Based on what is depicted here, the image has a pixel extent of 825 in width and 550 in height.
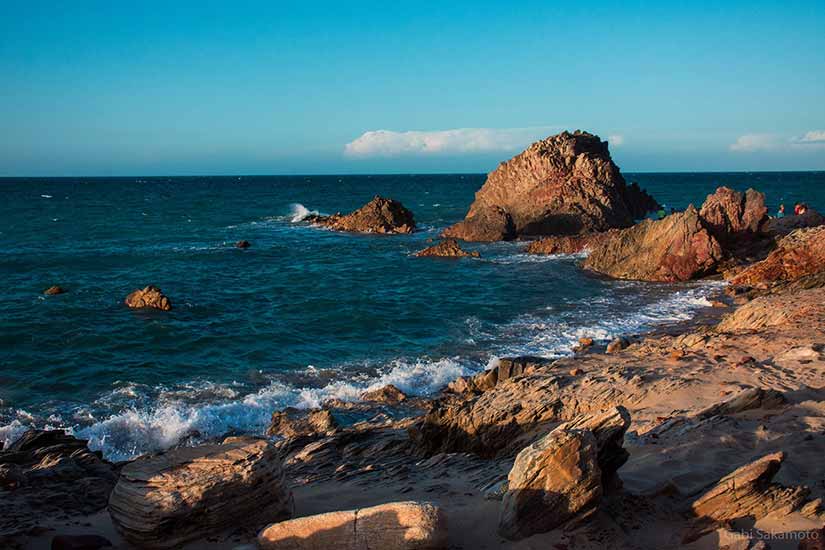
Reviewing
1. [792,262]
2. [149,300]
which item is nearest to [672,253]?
[792,262]

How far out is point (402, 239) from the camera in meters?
55.8

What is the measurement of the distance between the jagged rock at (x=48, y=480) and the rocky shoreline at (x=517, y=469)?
5 centimetres

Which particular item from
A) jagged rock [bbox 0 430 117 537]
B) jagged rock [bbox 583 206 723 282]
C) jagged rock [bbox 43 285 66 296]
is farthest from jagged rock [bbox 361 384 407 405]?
jagged rock [bbox 43 285 66 296]

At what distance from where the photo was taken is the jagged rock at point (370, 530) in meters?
7.52

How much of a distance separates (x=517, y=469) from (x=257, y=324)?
2119cm

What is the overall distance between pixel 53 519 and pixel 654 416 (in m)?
9.87

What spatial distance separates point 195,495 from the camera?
27.4 ft

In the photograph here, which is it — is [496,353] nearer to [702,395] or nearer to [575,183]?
[702,395]

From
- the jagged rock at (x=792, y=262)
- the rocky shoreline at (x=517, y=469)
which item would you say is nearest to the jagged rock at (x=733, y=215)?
the jagged rock at (x=792, y=262)

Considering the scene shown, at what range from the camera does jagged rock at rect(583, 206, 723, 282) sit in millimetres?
34781

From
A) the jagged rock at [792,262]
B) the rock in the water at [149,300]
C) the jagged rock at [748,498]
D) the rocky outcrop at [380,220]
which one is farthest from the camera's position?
the rocky outcrop at [380,220]

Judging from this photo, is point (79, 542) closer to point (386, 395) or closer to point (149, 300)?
point (386, 395)

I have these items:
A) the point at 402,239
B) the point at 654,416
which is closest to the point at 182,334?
the point at 654,416

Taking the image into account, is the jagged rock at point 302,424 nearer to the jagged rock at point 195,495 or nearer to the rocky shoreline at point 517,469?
the rocky shoreline at point 517,469
